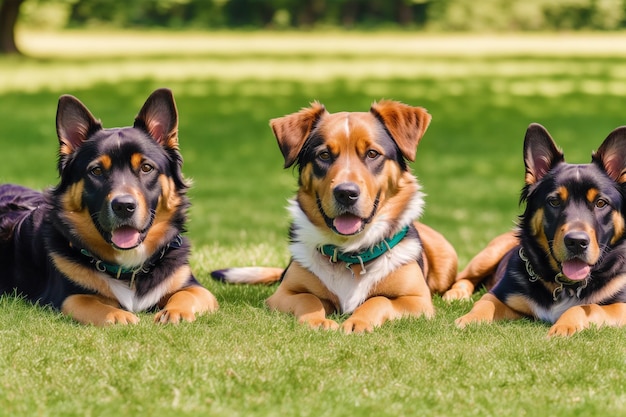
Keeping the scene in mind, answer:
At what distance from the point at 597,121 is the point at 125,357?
21.9 metres

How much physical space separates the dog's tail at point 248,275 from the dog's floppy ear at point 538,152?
8.10 ft

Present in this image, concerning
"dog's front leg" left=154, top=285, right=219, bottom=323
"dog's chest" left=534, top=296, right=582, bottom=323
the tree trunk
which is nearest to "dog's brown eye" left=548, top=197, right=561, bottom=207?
"dog's chest" left=534, top=296, right=582, bottom=323

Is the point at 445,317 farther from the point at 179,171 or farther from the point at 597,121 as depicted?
the point at 597,121

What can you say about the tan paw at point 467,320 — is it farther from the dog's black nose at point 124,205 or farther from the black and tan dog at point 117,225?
the dog's black nose at point 124,205

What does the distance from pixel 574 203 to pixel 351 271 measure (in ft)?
5.71

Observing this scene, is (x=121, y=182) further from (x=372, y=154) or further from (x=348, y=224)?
(x=372, y=154)

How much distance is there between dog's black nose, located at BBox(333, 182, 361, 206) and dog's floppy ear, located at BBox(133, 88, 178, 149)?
1.38m

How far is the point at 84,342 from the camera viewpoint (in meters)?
6.39

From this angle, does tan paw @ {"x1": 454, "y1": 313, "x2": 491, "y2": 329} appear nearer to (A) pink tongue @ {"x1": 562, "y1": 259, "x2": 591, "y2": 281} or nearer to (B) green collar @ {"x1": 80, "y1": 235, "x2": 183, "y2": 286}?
(A) pink tongue @ {"x1": 562, "y1": 259, "x2": 591, "y2": 281}

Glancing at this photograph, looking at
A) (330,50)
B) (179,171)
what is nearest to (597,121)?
(179,171)

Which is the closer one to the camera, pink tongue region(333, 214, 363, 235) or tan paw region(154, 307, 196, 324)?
tan paw region(154, 307, 196, 324)

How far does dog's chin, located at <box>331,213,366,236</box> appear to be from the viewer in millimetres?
7223

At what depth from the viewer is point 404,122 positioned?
7.52 m

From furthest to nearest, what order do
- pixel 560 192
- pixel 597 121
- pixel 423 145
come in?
pixel 597 121 → pixel 423 145 → pixel 560 192
